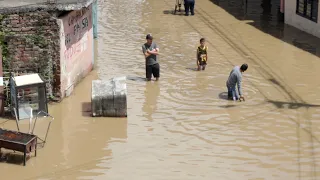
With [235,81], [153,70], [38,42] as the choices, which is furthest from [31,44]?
[235,81]

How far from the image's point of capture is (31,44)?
16469 mm

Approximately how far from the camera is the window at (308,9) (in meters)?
25.0

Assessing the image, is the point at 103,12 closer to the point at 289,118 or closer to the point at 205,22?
the point at 205,22

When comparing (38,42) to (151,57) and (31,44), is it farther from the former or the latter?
(151,57)

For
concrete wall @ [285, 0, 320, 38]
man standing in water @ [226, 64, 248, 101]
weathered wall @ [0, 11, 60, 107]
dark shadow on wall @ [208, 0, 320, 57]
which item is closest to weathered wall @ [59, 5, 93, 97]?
weathered wall @ [0, 11, 60, 107]

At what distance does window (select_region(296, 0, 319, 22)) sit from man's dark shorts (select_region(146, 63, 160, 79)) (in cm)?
862

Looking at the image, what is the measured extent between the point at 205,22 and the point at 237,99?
11.3 meters

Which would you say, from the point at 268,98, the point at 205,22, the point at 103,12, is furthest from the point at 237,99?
the point at 103,12

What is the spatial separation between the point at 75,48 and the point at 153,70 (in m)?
2.35

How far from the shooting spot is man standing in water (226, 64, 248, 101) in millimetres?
16875

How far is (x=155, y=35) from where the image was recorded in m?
25.4

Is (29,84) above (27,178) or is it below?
above

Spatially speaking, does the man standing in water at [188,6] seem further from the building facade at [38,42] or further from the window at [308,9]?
the building facade at [38,42]

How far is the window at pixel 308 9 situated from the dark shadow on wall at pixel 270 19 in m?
0.67
